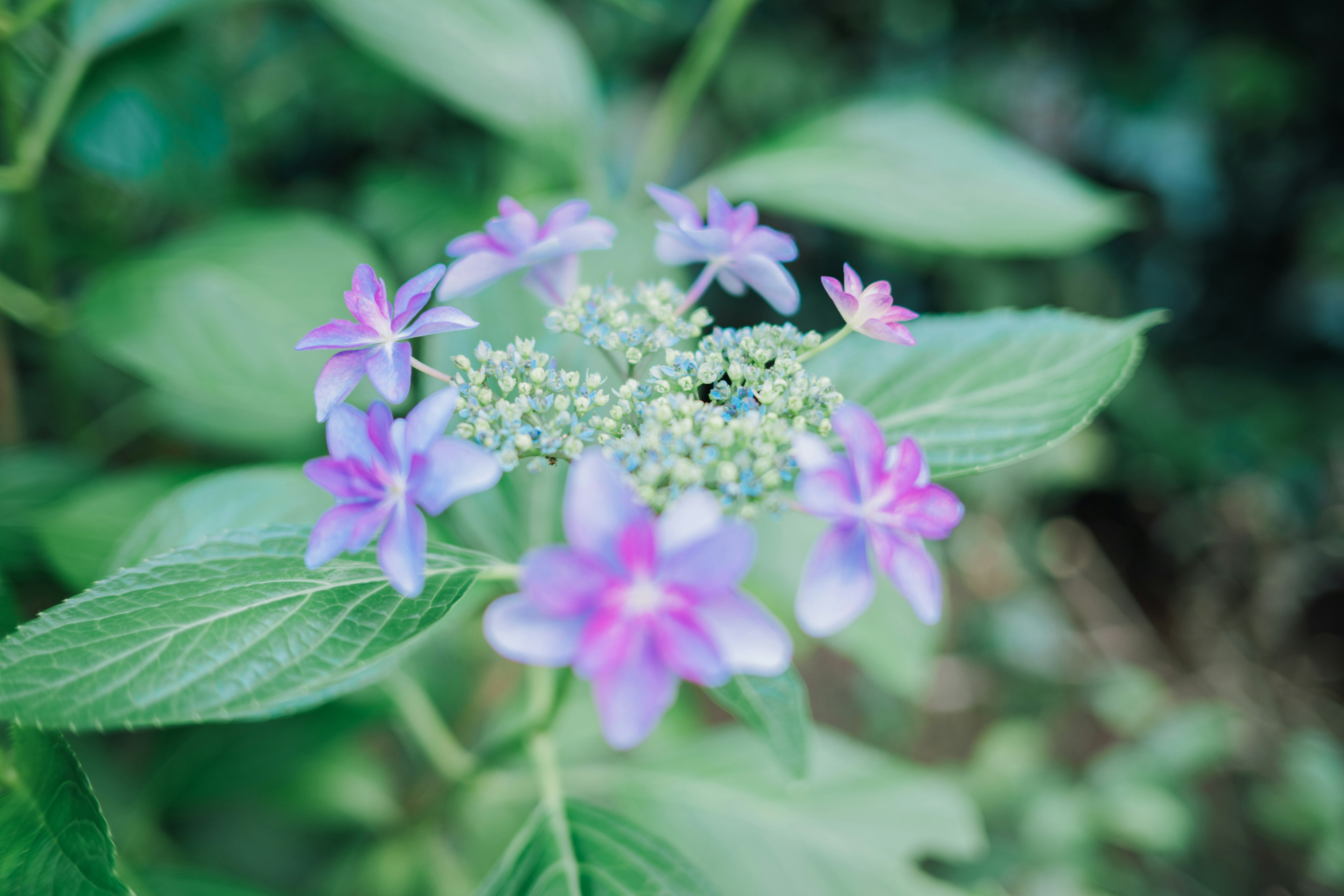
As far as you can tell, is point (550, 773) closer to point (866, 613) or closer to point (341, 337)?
point (341, 337)

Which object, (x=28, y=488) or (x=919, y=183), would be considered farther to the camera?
(x=919, y=183)

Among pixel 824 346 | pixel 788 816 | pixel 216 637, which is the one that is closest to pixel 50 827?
pixel 216 637

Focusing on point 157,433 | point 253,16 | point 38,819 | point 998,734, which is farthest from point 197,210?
point 998,734

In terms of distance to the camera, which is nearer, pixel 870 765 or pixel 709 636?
pixel 709 636

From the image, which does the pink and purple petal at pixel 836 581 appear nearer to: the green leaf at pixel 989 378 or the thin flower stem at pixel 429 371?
the green leaf at pixel 989 378

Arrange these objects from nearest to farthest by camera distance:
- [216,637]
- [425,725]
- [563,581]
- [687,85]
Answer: [563,581] → [216,637] → [425,725] → [687,85]

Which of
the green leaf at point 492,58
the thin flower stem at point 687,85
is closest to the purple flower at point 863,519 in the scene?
the green leaf at point 492,58

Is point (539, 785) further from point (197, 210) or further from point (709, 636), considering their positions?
point (197, 210)
